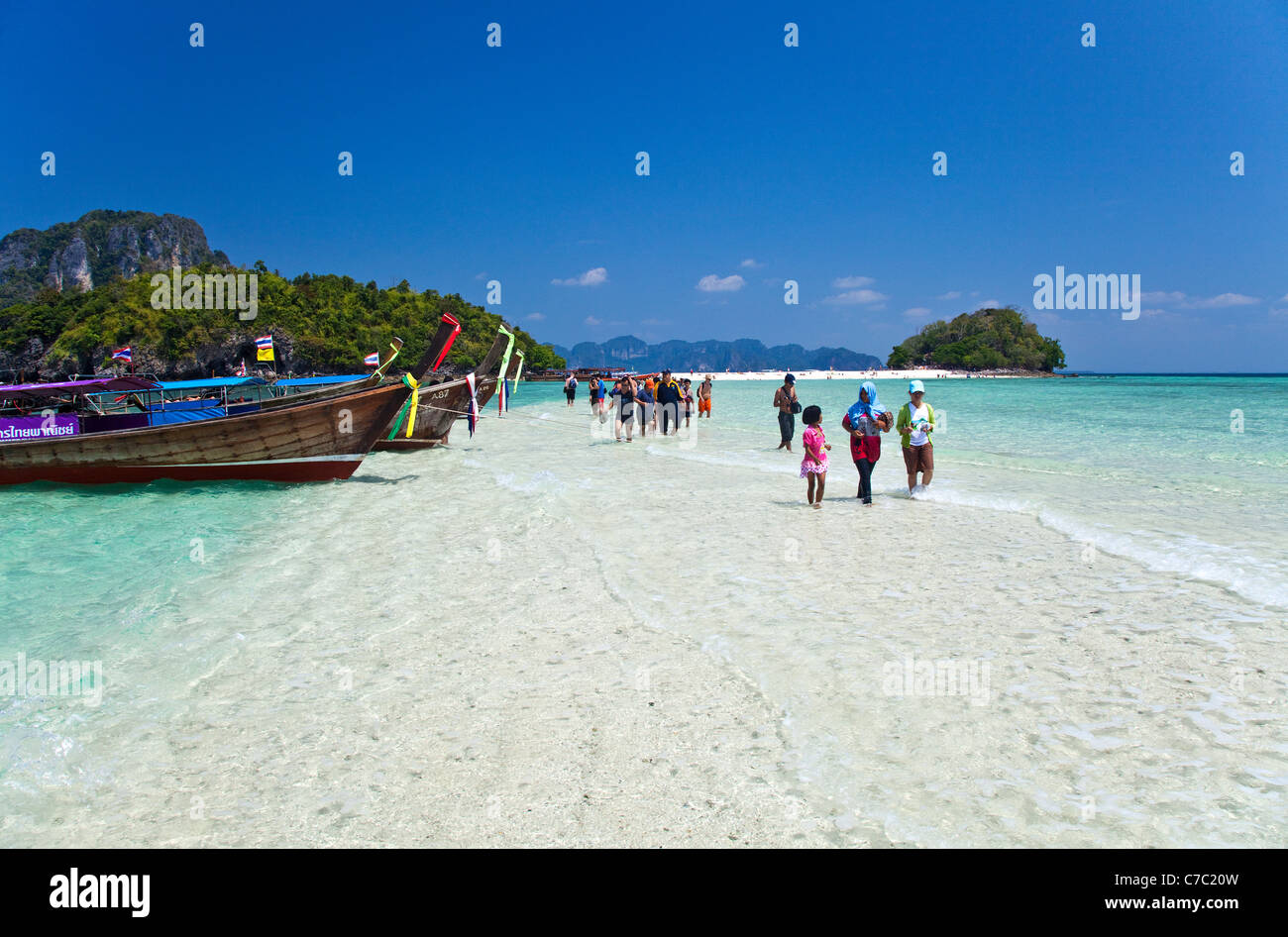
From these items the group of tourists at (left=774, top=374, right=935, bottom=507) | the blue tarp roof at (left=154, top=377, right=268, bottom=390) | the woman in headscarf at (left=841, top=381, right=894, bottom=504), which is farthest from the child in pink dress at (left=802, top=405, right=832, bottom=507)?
the blue tarp roof at (left=154, top=377, right=268, bottom=390)

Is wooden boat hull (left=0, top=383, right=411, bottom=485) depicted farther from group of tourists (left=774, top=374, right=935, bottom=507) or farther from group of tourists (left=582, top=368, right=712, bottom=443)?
group of tourists (left=774, top=374, right=935, bottom=507)

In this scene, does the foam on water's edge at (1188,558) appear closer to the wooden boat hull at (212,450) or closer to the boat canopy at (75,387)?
the wooden boat hull at (212,450)

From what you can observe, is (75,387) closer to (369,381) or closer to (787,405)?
(369,381)

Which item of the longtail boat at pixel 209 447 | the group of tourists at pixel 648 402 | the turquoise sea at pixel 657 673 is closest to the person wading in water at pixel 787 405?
the group of tourists at pixel 648 402

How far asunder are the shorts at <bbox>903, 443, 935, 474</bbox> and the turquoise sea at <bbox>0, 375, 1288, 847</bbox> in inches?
40.0

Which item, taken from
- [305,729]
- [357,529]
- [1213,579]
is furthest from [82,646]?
[1213,579]

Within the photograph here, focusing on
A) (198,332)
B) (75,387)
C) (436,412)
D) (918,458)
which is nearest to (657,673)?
(918,458)

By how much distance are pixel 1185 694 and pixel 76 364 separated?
134 metres

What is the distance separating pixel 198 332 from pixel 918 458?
116023mm

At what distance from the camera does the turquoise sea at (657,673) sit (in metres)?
3.20

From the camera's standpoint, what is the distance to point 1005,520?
966 cm

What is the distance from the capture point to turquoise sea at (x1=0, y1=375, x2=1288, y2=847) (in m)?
3.20
